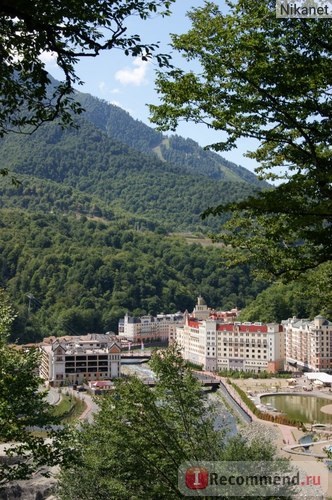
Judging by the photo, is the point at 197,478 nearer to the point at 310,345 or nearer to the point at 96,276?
the point at 310,345

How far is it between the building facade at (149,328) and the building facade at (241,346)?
1893 cm

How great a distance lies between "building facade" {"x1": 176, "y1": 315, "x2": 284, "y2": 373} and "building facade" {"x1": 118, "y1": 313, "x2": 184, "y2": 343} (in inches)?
745

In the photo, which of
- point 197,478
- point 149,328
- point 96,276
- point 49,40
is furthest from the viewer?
point 96,276

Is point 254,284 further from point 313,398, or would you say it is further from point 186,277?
point 313,398

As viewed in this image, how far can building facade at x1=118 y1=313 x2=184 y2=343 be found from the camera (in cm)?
7881

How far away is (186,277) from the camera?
4006 inches

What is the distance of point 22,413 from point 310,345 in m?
52.9

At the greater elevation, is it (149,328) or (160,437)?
(160,437)

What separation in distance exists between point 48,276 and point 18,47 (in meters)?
88.4

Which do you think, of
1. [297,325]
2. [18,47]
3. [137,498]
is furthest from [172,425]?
[297,325]

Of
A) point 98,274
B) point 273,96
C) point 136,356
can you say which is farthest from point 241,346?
point 273,96

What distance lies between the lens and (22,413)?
315 inches

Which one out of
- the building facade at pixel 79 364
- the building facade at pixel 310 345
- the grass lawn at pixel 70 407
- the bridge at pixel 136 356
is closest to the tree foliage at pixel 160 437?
the grass lawn at pixel 70 407

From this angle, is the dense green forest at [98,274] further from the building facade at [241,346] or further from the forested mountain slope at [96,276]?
the building facade at [241,346]
